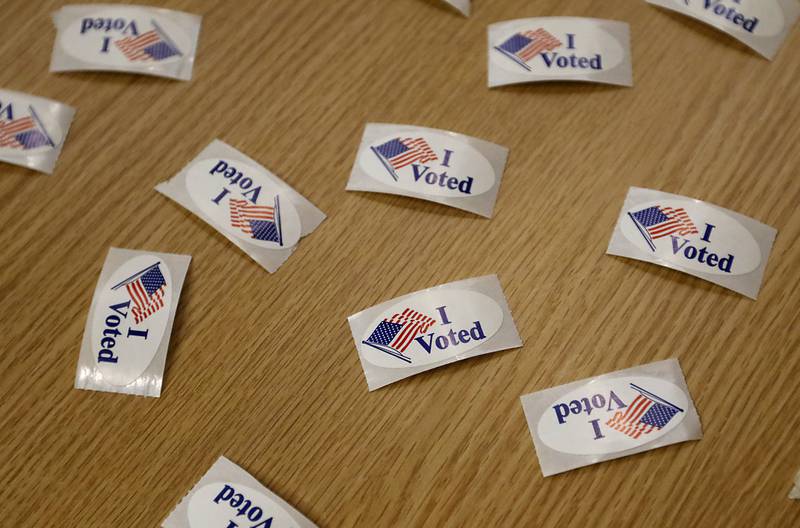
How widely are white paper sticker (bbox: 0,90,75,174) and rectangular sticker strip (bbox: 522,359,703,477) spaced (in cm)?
39

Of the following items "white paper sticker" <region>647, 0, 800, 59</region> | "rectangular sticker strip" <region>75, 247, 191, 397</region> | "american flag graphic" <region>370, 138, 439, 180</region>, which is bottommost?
"rectangular sticker strip" <region>75, 247, 191, 397</region>

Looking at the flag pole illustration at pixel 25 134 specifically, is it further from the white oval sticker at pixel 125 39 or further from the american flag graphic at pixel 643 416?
the american flag graphic at pixel 643 416

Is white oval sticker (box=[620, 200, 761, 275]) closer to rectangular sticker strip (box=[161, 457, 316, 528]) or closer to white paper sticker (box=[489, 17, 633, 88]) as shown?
white paper sticker (box=[489, 17, 633, 88])

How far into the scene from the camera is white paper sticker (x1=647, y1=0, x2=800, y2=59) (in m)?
0.65

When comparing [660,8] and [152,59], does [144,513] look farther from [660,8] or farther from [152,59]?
[660,8]

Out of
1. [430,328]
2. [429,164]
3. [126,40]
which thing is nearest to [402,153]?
[429,164]

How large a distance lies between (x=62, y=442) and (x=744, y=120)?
52 centimetres

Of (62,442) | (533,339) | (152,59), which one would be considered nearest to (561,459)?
(533,339)

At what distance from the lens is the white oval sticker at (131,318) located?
557 mm

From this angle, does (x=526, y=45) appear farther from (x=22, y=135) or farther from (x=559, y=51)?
(x=22, y=135)

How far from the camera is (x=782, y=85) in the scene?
63cm

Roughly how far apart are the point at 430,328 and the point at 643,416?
14 centimetres

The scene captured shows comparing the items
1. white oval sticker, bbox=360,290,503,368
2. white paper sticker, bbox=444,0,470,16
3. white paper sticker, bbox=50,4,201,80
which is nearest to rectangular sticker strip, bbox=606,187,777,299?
white oval sticker, bbox=360,290,503,368

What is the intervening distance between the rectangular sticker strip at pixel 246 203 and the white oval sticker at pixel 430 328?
9cm
